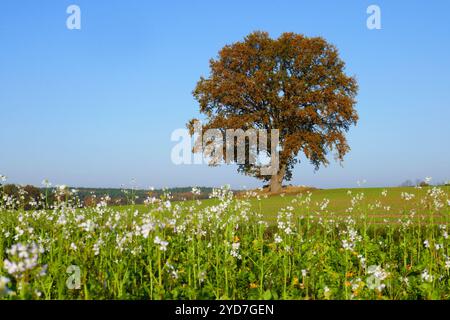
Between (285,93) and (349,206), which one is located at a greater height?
(285,93)

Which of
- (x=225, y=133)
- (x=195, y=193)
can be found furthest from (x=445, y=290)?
(x=225, y=133)

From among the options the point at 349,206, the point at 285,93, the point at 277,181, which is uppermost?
the point at 285,93

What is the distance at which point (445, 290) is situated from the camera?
21.9 feet

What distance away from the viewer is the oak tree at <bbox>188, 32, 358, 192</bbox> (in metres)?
39.8

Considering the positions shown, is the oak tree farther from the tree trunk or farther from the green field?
the green field

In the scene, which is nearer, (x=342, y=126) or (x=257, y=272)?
(x=257, y=272)

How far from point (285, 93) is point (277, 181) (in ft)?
25.8

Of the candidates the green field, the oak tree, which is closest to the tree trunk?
the oak tree

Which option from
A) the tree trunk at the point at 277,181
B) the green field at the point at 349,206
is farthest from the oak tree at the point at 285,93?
the green field at the point at 349,206

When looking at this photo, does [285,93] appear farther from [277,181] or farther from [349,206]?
[349,206]

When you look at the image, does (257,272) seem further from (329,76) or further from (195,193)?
(329,76)

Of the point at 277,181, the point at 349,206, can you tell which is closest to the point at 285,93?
the point at 277,181

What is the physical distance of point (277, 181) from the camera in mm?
42031
